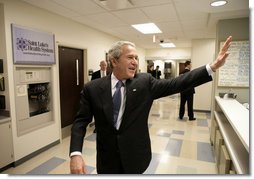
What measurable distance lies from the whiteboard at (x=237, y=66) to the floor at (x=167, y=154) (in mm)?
1201

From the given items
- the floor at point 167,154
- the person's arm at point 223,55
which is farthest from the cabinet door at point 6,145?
the person's arm at point 223,55

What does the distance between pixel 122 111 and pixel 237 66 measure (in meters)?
2.72

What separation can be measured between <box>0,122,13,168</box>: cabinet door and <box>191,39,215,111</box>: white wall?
5054 mm

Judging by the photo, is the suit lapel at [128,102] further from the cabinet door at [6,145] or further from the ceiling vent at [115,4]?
the cabinet door at [6,145]

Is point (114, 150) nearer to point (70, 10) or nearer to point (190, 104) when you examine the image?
point (70, 10)

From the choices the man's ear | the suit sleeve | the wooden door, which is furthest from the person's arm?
the wooden door

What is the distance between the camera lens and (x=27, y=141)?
9.16 ft

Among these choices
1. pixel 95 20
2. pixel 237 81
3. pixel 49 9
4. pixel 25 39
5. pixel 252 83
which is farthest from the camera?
pixel 95 20

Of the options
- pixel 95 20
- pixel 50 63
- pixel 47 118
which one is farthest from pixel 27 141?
pixel 95 20

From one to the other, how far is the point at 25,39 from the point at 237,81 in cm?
346

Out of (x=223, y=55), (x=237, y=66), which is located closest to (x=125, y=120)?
(x=223, y=55)

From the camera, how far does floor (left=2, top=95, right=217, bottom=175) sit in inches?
98.2

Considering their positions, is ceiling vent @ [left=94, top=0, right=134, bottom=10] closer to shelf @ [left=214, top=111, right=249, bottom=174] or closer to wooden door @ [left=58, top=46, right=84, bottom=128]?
wooden door @ [left=58, top=46, right=84, bottom=128]

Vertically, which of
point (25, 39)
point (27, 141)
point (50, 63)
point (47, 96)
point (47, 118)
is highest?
point (25, 39)
